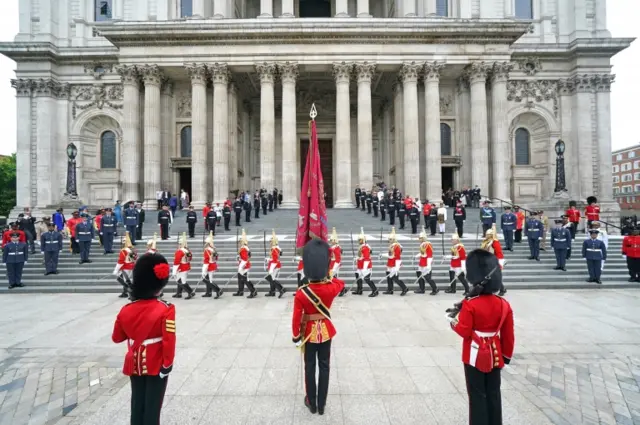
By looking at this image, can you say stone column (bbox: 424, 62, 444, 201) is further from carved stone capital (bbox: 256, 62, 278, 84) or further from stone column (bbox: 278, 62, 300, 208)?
carved stone capital (bbox: 256, 62, 278, 84)

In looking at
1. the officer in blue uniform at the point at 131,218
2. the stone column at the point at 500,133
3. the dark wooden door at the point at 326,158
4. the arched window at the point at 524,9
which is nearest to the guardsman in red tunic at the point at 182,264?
the officer in blue uniform at the point at 131,218

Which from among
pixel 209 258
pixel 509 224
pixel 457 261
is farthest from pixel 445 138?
pixel 209 258

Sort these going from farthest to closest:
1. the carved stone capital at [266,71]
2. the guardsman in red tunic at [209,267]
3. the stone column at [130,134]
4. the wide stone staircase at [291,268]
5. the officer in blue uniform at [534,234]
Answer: the stone column at [130,134] < the carved stone capital at [266,71] < the officer in blue uniform at [534,234] < the wide stone staircase at [291,268] < the guardsman in red tunic at [209,267]

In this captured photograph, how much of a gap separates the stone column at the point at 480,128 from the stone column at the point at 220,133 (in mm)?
19132

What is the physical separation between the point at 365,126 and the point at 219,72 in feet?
38.9

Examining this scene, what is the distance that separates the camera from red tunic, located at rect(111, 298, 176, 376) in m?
3.34

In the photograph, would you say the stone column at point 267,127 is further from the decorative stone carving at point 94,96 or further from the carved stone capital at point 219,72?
the decorative stone carving at point 94,96

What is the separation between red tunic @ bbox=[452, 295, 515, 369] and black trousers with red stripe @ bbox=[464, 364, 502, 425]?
0.43ft

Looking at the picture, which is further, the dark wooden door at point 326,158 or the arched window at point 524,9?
the dark wooden door at point 326,158

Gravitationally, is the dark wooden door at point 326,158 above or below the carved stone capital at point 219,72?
below

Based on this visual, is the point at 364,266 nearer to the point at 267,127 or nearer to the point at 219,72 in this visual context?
the point at 267,127

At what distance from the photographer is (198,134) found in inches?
1097

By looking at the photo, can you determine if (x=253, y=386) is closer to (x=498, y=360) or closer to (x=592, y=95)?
(x=498, y=360)

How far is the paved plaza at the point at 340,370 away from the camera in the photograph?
441 centimetres
